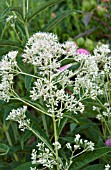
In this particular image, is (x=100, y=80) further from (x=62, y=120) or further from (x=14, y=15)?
(x=14, y=15)

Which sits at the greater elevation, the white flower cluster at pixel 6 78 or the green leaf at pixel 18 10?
the green leaf at pixel 18 10

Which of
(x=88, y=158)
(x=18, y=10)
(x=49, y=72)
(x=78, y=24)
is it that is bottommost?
(x=88, y=158)

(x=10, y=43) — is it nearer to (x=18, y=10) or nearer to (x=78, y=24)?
(x=18, y=10)

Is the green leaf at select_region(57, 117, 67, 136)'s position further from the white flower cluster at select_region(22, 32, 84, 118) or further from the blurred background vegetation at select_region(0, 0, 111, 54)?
the blurred background vegetation at select_region(0, 0, 111, 54)

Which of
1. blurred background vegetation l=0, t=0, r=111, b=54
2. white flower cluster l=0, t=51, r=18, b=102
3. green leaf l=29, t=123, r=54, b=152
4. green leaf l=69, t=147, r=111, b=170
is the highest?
blurred background vegetation l=0, t=0, r=111, b=54

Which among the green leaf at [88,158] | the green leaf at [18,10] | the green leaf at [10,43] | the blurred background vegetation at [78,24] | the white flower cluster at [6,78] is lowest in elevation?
the green leaf at [88,158]

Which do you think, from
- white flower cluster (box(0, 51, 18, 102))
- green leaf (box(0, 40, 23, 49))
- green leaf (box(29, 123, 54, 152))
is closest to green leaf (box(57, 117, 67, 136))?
green leaf (box(29, 123, 54, 152))

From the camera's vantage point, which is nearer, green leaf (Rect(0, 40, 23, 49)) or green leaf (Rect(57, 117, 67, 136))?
green leaf (Rect(57, 117, 67, 136))

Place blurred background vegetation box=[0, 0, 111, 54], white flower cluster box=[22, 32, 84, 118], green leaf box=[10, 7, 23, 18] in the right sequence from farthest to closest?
blurred background vegetation box=[0, 0, 111, 54], green leaf box=[10, 7, 23, 18], white flower cluster box=[22, 32, 84, 118]

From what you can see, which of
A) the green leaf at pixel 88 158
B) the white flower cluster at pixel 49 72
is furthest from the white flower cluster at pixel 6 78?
the green leaf at pixel 88 158

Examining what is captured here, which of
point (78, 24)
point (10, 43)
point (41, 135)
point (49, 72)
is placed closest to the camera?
point (49, 72)

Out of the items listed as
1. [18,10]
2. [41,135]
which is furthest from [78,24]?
[41,135]

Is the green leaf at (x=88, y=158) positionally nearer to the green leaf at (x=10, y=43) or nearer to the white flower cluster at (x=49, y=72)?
the white flower cluster at (x=49, y=72)
